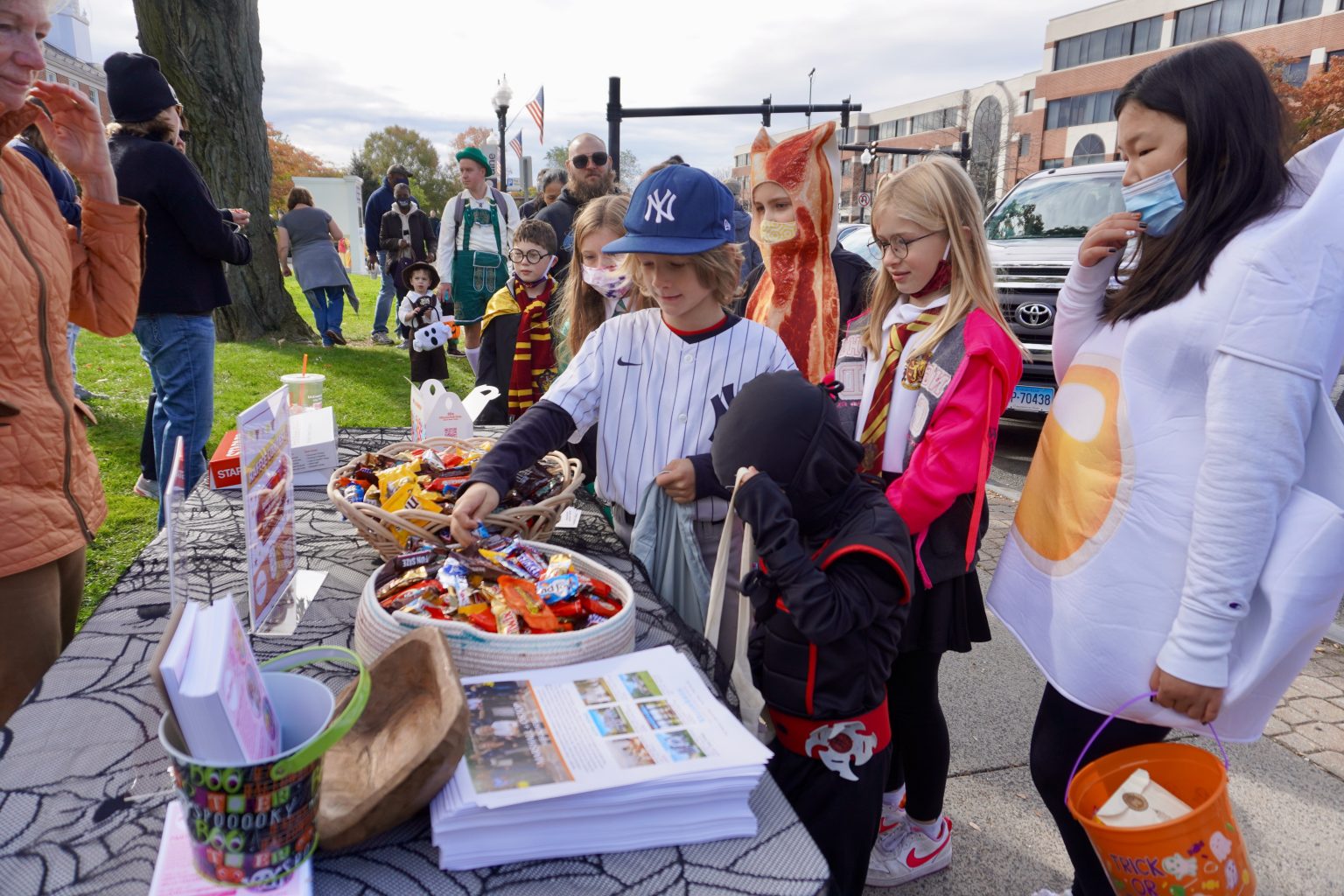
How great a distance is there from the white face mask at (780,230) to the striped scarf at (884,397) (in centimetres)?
81

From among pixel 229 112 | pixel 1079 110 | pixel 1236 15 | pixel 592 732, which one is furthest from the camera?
pixel 1079 110

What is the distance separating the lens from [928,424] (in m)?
1.84

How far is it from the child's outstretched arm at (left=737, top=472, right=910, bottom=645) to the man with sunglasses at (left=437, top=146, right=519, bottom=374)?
5.74 m

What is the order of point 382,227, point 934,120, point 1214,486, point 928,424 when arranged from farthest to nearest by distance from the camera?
point 934,120 < point 382,227 < point 928,424 < point 1214,486

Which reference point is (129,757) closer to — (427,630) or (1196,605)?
(427,630)

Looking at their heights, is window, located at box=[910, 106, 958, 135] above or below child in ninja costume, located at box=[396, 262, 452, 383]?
above

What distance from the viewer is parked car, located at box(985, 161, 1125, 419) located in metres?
5.98

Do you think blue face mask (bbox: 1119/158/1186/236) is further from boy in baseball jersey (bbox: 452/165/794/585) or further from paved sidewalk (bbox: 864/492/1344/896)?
paved sidewalk (bbox: 864/492/1344/896)

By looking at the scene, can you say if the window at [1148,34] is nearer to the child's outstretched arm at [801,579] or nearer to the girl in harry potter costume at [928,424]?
the girl in harry potter costume at [928,424]

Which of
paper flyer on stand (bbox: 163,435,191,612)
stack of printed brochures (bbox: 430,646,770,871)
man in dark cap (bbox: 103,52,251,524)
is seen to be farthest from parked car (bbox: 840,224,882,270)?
stack of printed brochures (bbox: 430,646,770,871)

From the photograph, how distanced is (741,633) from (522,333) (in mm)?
2402

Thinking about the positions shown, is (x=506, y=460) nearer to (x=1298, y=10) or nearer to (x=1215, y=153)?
(x=1215, y=153)

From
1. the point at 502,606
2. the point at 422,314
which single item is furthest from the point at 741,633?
the point at 422,314

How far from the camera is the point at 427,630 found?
1.09m
